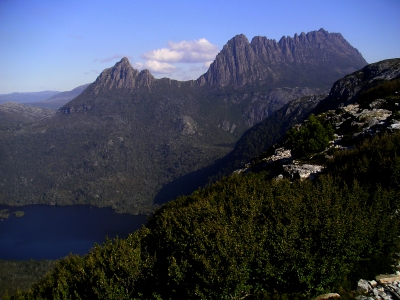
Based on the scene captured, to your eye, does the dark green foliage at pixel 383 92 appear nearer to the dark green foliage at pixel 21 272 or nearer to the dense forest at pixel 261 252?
the dense forest at pixel 261 252

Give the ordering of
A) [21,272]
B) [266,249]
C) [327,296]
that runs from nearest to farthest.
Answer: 1. [327,296]
2. [266,249]
3. [21,272]

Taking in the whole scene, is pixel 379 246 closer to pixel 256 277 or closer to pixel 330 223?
pixel 330 223

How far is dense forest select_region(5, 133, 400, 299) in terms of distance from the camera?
19531 mm

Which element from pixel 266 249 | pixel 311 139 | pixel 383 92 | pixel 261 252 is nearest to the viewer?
pixel 261 252

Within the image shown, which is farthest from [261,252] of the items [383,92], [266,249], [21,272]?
[21,272]

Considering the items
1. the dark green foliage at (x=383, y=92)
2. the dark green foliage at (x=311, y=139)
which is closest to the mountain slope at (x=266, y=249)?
the dark green foliage at (x=311, y=139)

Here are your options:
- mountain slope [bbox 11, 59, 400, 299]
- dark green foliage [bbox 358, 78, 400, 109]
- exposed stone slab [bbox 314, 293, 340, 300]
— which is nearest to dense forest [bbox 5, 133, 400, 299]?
mountain slope [bbox 11, 59, 400, 299]

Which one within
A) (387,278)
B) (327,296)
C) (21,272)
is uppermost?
(387,278)

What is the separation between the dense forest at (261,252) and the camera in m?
19.5

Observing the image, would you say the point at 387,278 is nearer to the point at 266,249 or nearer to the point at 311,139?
the point at 266,249

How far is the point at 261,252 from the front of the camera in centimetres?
2045

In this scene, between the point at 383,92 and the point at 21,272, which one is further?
the point at 21,272

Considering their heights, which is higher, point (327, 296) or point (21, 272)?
point (327, 296)

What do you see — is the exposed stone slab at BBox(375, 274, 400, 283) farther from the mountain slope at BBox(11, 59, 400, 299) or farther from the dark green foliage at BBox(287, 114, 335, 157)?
the dark green foliage at BBox(287, 114, 335, 157)
